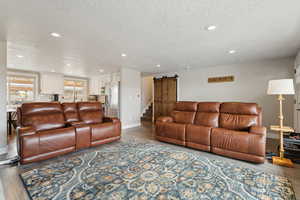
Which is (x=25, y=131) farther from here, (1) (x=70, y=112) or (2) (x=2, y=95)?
(2) (x=2, y=95)

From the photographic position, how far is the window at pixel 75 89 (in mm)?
7529

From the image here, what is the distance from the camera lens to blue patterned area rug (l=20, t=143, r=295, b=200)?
1570 millimetres

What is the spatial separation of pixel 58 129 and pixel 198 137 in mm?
3017

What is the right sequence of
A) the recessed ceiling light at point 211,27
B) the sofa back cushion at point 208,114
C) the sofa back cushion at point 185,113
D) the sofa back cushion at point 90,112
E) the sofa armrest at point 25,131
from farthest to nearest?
the sofa back cushion at point 185,113 < the sofa back cushion at point 90,112 < the sofa back cushion at point 208,114 < the sofa armrest at point 25,131 < the recessed ceiling light at point 211,27

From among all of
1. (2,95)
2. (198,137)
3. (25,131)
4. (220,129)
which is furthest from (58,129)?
(220,129)

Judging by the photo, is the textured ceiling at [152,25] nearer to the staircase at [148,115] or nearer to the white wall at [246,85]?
the white wall at [246,85]

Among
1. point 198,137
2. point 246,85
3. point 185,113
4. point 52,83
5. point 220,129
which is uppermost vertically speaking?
point 52,83

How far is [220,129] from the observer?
2.85 m

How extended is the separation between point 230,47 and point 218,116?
5.55ft

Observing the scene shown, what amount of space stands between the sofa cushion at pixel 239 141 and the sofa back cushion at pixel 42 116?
355 centimetres

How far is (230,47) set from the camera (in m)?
3.12

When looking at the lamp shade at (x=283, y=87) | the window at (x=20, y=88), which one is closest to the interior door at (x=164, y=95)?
the lamp shade at (x=283, y=87)

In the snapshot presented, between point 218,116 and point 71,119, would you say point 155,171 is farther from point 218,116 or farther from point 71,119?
point 71,119

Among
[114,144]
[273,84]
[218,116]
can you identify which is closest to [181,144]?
[218,116]
